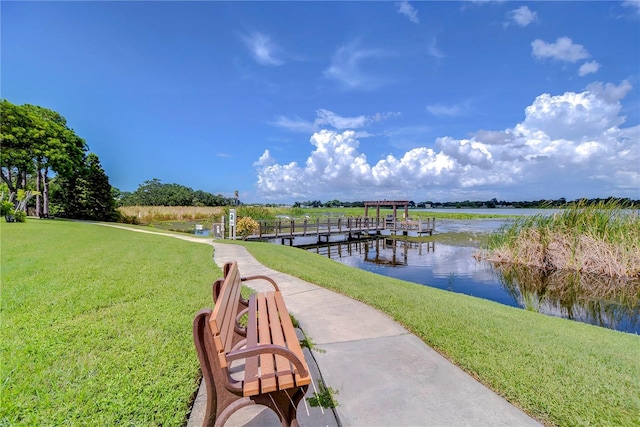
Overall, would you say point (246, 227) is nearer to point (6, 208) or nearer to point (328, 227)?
point (328, 227)

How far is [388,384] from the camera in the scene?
258 cm

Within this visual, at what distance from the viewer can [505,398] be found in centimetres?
250

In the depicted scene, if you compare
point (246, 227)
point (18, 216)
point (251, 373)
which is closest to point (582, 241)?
point (251, 373)

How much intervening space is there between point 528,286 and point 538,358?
8.13 metres

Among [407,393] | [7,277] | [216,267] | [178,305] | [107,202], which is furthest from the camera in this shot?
[107,202]

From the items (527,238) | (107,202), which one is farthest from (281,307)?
(107,202)

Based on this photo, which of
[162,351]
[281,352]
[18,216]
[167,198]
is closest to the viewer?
[281,352]

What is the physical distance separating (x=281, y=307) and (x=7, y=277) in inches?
229

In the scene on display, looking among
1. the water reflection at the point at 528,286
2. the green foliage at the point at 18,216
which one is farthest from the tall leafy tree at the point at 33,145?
the water reflection at the point at 528,286

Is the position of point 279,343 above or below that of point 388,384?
above

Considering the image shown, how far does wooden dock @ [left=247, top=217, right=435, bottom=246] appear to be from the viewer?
798 inches

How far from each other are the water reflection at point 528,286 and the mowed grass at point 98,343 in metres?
7.85

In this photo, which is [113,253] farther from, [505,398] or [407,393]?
[505,398]

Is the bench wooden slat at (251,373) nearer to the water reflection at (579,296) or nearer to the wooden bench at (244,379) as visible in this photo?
the wooden bench at (244,379)
